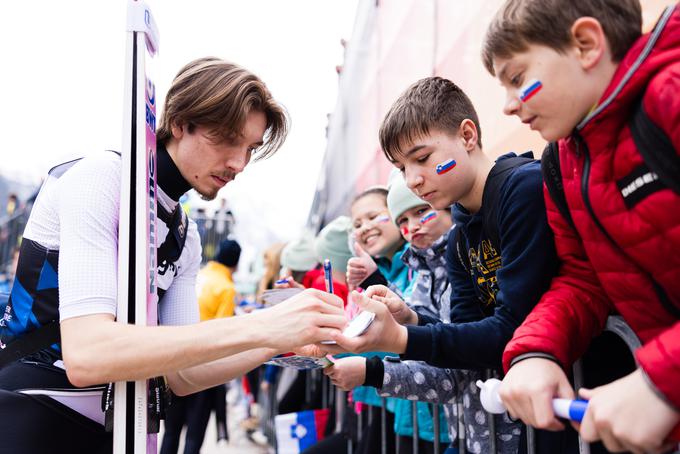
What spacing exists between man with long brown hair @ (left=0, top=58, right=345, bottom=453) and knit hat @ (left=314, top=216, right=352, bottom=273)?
7.03 feet

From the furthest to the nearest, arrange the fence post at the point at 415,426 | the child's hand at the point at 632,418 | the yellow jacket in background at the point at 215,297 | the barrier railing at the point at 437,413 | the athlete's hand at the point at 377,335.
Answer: the yellow jacket in background at the point at 215,297 < the fence post at the point at 415,426 < the athlete's hand at the point at 377,335 < the barrier railing at the point at 437,413 < the child's hand at the point at 632,418

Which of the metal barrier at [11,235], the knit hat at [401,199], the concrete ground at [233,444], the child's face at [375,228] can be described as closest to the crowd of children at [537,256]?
the knit hat at [401,199]

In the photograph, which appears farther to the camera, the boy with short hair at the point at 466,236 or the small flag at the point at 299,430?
the small flag at the point at 299,430

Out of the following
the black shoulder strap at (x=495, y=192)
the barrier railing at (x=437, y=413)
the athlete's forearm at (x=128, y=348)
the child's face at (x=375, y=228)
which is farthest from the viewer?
the child's face at (x=375, y=228)

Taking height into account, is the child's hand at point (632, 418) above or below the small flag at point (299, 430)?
below

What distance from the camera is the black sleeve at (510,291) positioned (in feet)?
4.45

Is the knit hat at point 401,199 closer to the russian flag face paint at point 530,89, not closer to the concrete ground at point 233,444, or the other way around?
the russian flag face paint at point 530,89

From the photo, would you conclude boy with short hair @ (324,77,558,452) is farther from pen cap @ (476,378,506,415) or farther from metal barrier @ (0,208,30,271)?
metal barrier @ (0,208,30,271)

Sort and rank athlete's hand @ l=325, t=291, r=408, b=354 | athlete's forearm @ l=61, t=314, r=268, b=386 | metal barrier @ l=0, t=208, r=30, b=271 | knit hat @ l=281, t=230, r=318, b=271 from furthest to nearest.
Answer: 1. metal barrier @ l=0, t=208, r=30, b=271
2. knit hat @ l=281, t=230, r=318, b=271
3. athlete's hand @ l=325, t=291, r=408, b=354
4. athlete's forearm @ l=61, t=314, r=268, b=386

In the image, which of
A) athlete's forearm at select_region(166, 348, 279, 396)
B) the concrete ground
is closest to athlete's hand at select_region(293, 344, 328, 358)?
athlete's forearm at select_region(166, 348, 279, 396)

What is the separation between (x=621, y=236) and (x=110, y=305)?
116 cm

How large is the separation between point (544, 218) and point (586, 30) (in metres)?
0.47

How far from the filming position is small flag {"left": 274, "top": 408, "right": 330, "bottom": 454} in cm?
374

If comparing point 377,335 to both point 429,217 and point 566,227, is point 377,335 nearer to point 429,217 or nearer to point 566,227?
point 566,227
